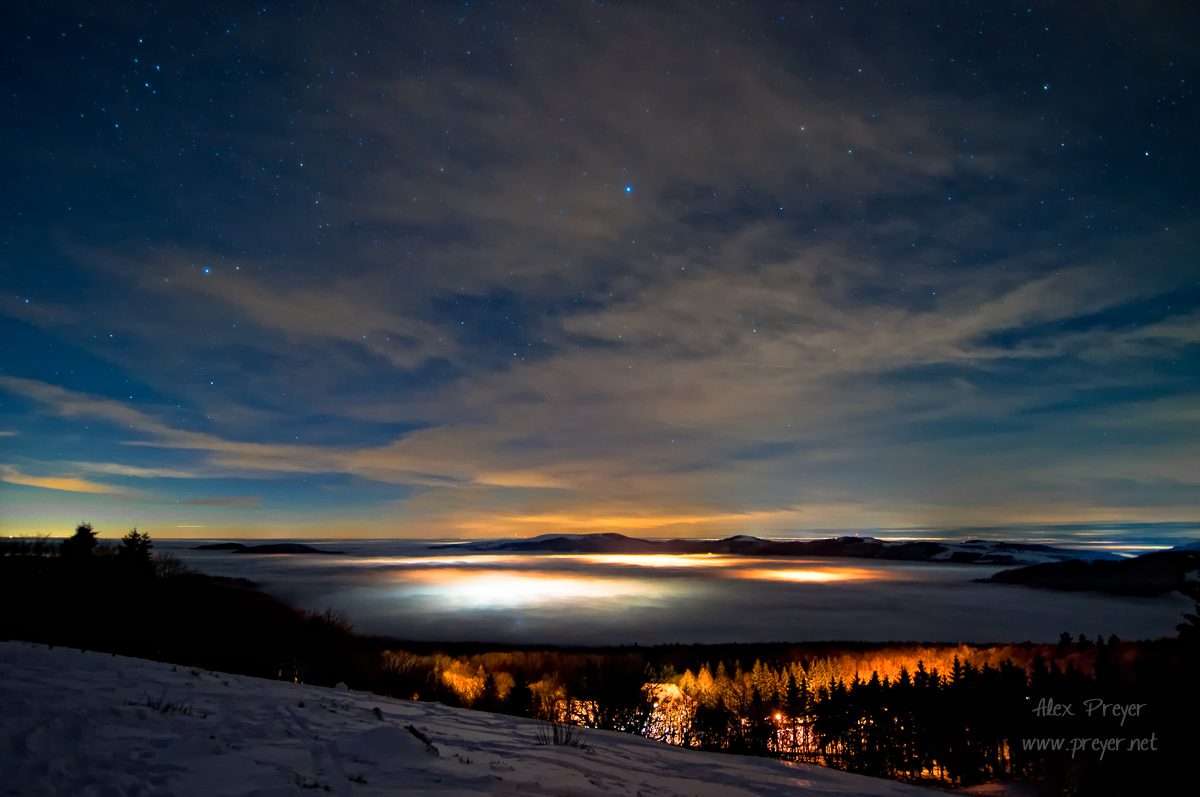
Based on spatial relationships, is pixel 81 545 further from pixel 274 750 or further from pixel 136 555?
pixel 274 750

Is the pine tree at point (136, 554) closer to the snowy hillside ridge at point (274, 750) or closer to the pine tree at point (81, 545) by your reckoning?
the pine tree at point (81, 545)

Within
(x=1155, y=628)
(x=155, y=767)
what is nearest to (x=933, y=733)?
(x=155, y=767)

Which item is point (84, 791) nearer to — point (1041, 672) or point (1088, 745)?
point (1088, 745)

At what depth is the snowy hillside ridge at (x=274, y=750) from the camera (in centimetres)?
668

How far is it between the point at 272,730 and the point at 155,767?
2817 mm

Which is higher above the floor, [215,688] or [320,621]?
[215,688]

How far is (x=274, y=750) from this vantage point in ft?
26.9

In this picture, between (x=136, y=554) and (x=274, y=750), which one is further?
(x=136, y=554)

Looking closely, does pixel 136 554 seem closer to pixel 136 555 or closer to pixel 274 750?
pixel 136 555

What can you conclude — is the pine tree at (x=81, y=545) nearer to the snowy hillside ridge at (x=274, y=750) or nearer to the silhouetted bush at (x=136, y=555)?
the silhouetted bush at (x=136, y=555)

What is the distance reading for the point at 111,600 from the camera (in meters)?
54.4

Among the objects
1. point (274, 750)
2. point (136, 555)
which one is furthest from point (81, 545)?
point (274, 750)

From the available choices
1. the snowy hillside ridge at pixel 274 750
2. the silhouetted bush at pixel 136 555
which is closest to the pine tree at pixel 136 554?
the silhouetted bush at pixel 136 555

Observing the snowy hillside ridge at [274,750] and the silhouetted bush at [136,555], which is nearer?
the snowy hillside ridge at [274,750]
